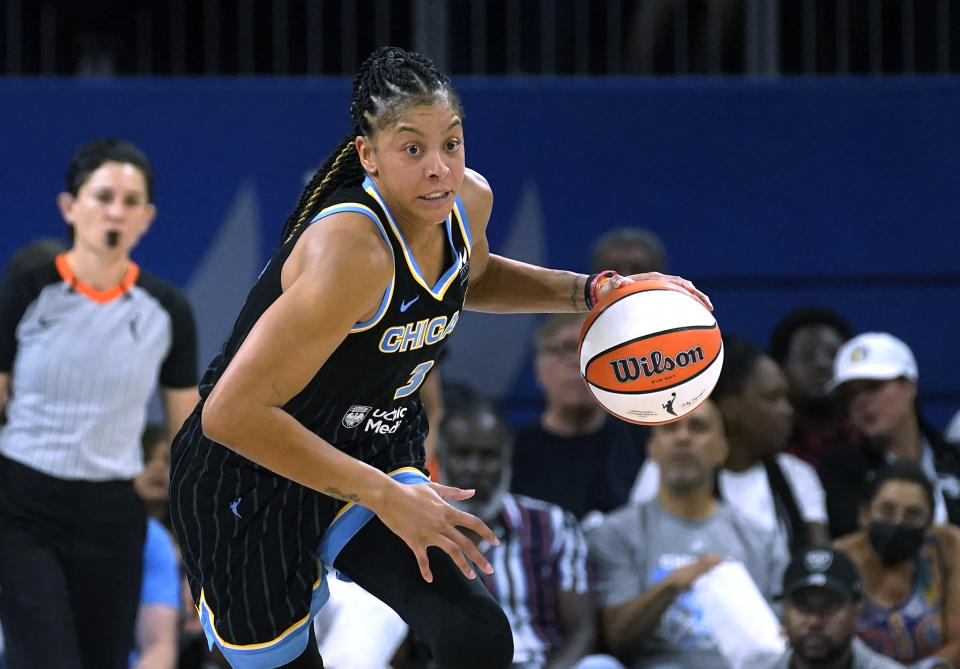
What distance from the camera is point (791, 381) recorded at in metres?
7.14

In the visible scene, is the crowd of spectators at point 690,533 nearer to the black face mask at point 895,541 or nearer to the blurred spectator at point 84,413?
the black face mask at point 895,541

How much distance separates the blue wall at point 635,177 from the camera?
7449mm

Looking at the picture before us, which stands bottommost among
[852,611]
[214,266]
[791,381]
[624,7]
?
[852,611]

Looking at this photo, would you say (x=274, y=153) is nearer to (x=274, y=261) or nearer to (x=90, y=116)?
(x=90, y=116)

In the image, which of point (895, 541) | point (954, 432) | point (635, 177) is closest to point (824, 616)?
point (895, 541)

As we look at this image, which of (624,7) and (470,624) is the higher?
(624,7)

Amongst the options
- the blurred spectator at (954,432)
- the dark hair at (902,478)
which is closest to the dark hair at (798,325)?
the blurred spectator at (954,432)

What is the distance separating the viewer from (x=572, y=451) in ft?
21.0

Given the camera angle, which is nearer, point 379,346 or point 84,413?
point 379,346

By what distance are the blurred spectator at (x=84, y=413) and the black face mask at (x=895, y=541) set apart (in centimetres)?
264

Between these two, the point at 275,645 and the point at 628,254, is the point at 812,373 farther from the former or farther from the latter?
the point at 275,645

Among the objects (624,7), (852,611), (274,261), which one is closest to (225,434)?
(274,261)

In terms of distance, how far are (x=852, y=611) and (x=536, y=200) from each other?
303 cm

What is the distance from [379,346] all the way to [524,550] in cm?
255
